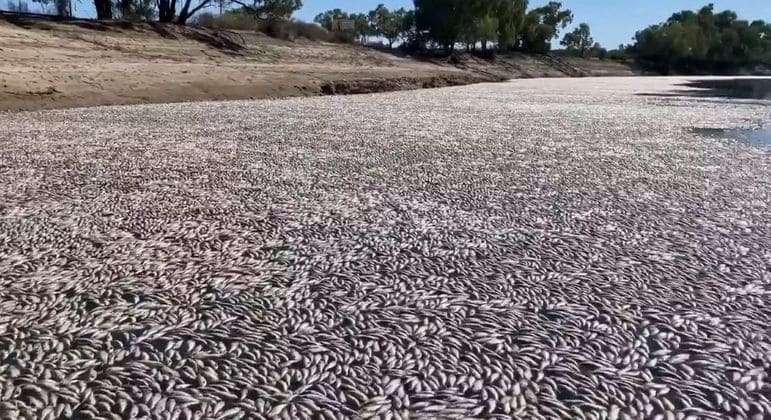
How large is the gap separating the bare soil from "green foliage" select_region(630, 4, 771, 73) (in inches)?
2208

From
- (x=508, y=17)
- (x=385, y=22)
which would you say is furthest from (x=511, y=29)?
(x=385, y=22)

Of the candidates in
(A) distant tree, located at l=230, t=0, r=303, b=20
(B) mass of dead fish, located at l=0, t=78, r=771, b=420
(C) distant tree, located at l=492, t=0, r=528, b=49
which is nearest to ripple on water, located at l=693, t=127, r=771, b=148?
(B) mass of dead fish, located at l=0, t=78, r=771, b=420

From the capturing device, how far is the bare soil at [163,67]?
1594 cm

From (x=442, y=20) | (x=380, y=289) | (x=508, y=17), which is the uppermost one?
(x=508, y=17)

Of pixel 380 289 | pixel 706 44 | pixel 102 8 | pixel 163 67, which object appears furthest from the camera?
pixel 706 44

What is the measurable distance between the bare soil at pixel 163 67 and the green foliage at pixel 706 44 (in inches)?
2208

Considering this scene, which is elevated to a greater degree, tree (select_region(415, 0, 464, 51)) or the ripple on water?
tree (select_region(415, 0, 464, 51))

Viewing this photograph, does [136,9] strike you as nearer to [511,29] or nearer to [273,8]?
[273,8]

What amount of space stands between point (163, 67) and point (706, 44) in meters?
87.0

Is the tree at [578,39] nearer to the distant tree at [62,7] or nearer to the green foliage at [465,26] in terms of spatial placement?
the green foliage at [465,26]

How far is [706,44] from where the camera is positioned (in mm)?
85625

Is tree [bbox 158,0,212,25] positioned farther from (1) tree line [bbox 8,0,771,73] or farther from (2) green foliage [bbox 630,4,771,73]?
(2) green foliage [bbox 630,4,771,73]

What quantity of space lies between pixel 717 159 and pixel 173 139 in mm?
8469

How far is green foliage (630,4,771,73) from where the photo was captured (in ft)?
264
